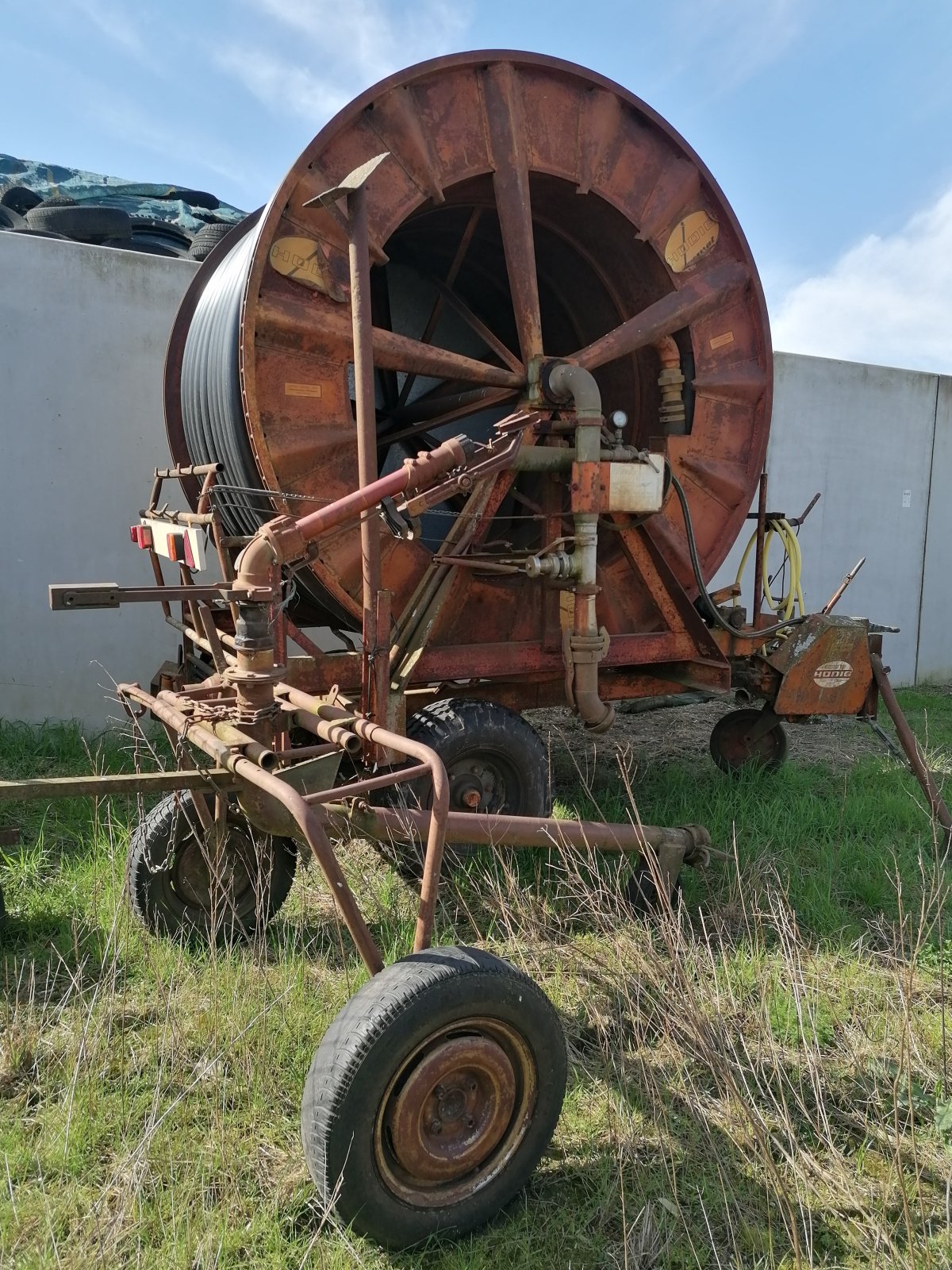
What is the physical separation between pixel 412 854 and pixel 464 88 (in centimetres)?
317

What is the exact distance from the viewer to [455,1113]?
208 cm

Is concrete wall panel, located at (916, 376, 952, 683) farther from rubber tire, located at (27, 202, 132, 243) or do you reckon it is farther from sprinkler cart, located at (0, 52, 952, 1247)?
rubber tire, located at (27, 202, 132, 243)

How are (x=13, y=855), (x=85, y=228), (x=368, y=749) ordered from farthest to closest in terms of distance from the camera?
(x=85, y=228)
(x=13, y=855)
(x=368, y=749)

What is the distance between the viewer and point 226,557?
3459mm

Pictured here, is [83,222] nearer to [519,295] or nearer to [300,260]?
[300,260]

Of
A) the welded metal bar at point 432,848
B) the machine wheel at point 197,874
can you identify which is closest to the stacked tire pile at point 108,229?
the machine wheel at point 197,874

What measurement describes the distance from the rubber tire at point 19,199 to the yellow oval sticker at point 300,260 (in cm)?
587

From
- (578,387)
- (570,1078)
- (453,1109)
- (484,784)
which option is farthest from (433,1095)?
(578,387)

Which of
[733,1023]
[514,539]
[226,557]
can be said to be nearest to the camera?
[733,1023]

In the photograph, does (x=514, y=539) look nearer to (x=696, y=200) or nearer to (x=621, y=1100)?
(x=696, y=200)

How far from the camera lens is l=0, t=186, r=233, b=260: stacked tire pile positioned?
6.46 meters

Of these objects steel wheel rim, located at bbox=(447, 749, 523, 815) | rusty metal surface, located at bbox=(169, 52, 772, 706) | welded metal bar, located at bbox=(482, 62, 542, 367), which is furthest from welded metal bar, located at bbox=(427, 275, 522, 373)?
steel wheel rim, located at bbox=(447, 749, 523, 815)

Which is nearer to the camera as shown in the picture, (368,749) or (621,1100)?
(621,1100)

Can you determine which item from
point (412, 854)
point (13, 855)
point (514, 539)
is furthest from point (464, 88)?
point (13, 855)
